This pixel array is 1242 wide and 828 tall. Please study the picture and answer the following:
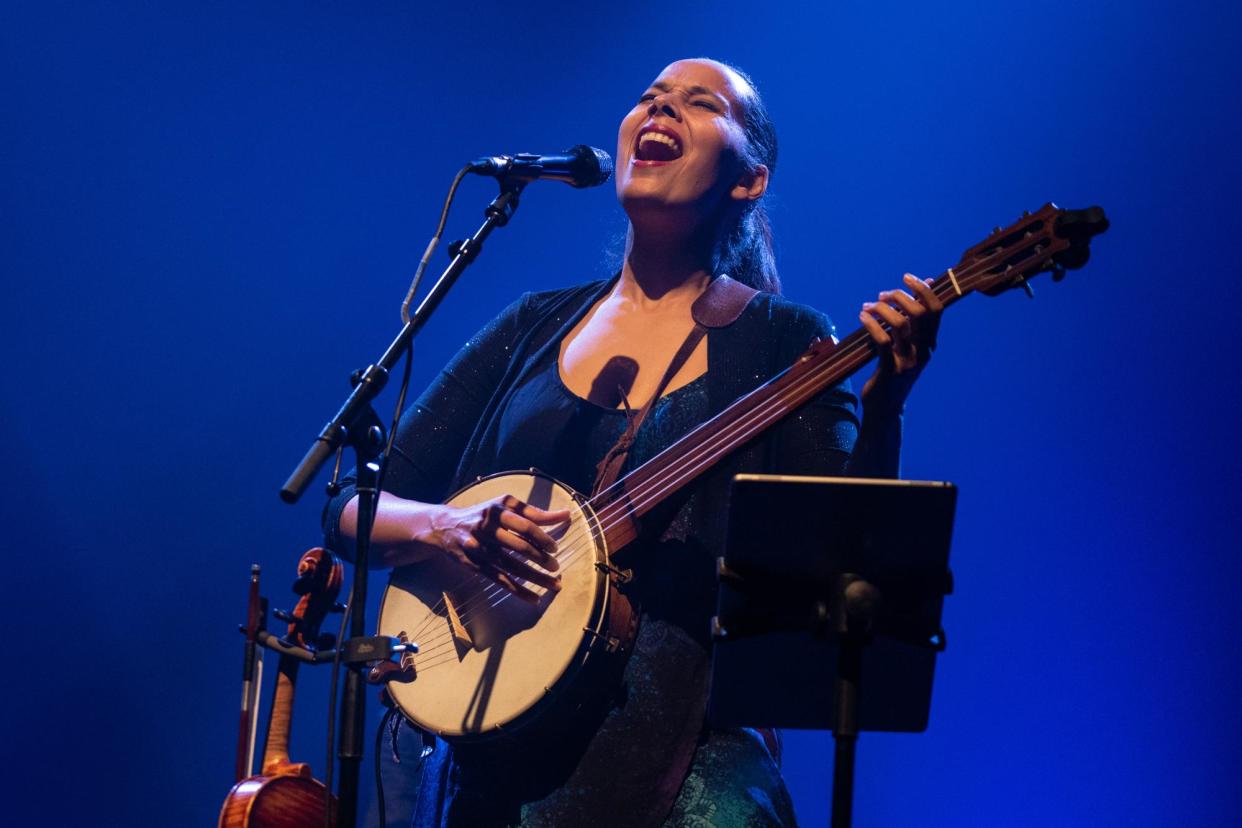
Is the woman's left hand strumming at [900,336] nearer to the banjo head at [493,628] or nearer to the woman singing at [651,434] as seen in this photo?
the woman singing at [651,434]

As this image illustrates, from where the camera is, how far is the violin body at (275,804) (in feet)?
6.77

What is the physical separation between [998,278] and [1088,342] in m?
1.29

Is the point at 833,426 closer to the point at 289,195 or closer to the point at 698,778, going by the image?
the point at 698,778

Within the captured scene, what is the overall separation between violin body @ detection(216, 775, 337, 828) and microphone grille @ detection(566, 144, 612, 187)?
122 cm

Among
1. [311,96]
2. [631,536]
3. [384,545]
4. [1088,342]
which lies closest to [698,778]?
[631,536]

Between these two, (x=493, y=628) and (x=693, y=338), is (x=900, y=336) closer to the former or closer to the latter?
(x=693, y=338)

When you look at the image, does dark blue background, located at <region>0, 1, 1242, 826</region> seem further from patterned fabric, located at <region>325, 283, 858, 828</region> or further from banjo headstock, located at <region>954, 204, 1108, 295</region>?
banjo headstock, located at <region>954, 204, 1108, 295</region>

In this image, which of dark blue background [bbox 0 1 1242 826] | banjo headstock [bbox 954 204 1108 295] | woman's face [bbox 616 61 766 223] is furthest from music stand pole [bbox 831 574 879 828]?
dark blue background [bbox 0 1 1242 826]

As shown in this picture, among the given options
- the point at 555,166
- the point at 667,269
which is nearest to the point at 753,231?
the point at 667,269

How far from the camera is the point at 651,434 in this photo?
2297 mm

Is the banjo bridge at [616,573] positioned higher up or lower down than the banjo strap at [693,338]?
A: lower down

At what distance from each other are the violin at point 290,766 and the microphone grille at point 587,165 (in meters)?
0.87

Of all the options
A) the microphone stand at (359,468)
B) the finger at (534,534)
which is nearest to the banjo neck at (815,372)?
the finger at (534,534)

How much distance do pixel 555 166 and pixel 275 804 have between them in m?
1.25
